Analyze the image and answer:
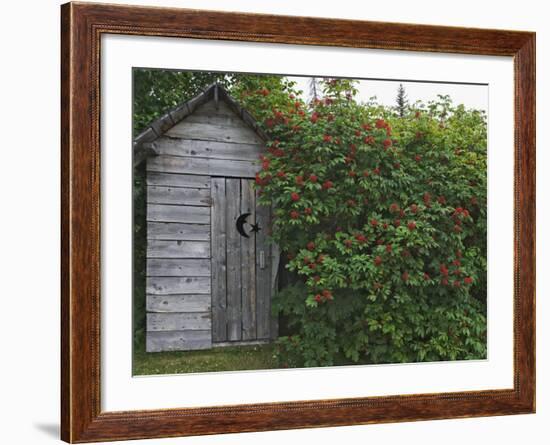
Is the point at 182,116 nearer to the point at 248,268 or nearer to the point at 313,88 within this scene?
the point at 313,88

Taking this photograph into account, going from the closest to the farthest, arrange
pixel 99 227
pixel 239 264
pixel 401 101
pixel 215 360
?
1. pixel 99 227
2. pixel 215 360
3. pixel 239 264
4. pixel 401 101

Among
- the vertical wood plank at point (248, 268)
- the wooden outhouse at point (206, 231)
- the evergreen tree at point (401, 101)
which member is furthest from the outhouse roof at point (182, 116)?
the evergreen tree at point (401, 101)

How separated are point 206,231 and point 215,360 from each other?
0.57 m

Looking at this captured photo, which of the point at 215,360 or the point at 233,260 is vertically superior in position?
the point at 233,260

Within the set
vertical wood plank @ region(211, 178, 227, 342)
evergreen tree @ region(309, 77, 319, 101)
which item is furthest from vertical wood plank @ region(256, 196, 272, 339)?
evergreen tree @ region(309, 77, 319, 101)

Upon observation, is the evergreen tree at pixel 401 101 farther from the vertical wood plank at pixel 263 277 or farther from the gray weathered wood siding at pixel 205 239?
the vertical wood plank at pixel 263 277

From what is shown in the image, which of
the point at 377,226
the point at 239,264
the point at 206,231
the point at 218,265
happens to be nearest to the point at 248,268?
the point at 239,264

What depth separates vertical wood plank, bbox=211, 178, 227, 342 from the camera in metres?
3.88

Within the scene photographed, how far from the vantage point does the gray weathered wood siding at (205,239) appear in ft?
12.4

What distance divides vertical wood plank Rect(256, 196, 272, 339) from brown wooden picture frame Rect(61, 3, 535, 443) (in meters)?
0.41

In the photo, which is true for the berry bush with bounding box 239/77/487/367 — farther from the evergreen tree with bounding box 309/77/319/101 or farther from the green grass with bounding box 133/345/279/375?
the green grass with bounding box 133/345/279/375

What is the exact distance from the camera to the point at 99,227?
3.42 m

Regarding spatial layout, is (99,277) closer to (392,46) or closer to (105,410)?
(105,410)

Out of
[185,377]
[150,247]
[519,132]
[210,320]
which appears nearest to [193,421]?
[185,377]
